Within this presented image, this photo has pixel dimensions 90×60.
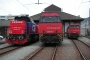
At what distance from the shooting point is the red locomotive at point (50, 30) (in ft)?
73.4

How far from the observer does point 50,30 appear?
22688 millimetres

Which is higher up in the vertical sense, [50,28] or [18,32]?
[50,28]

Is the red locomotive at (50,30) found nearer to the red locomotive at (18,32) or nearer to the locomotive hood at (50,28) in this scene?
the locomotive hood at (50,28)

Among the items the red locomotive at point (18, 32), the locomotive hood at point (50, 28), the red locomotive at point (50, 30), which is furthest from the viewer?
the red locomotive at point (18, 32)

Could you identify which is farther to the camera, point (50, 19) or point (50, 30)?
point (50, 19)

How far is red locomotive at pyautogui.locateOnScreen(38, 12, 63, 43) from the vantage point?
2236cm

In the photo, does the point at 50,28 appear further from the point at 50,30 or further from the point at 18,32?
the point at 18,32

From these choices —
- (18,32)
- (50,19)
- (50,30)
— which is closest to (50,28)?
(50,30)

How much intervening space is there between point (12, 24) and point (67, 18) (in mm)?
33432

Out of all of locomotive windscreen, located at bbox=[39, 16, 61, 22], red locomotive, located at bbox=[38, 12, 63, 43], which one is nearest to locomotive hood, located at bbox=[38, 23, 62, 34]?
red locomotive, located at bbox=[38, 12, 63, 43]

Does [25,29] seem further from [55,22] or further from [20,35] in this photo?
[55,22]

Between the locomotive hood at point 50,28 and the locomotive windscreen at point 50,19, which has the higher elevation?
the locomotive windscreen at point 50,19

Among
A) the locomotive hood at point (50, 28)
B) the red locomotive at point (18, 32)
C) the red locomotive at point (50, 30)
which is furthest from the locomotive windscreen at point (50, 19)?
the red locomotive at point (18, 32)

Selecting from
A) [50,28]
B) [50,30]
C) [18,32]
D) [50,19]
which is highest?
[50,19]
